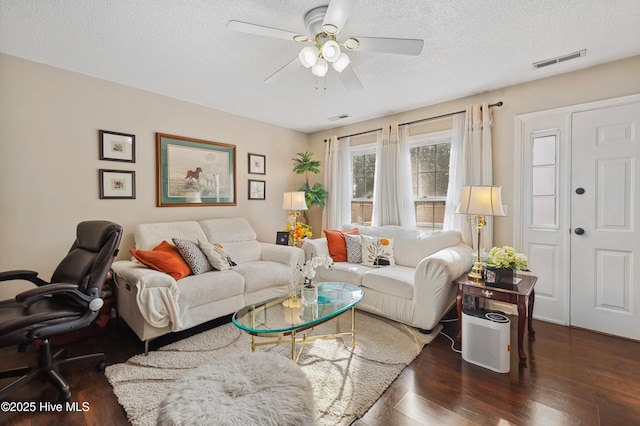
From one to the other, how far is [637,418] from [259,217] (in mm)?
4055

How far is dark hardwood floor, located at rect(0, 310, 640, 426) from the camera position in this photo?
5.18ft

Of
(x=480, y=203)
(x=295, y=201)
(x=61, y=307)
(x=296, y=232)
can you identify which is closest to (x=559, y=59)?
(x=480, y=203)

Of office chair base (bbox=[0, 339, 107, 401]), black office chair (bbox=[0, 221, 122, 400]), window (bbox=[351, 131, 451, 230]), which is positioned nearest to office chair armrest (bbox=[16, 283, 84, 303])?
black office chair (bbox=[0, 221, 122, 400])

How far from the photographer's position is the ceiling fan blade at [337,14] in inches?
56.2

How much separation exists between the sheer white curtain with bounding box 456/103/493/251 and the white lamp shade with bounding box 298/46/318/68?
226cm

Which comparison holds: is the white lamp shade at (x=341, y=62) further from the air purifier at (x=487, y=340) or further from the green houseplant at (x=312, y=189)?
the green houseplant at (x=312, y=189)

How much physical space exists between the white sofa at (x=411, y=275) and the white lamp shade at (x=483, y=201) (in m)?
0.50

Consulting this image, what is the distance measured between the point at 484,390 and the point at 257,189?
3.57 metres

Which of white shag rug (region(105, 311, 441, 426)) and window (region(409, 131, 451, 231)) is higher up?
window (region(409, 131, 451, 231))

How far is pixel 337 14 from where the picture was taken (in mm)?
1504

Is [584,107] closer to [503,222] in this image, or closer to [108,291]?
[503,222]

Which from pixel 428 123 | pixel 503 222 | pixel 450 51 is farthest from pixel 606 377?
pixel 428 123

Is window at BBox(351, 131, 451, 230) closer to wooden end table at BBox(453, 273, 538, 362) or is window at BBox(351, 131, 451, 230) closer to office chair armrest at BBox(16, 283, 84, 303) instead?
wooden end table at BBox(453, 273, 538, 362)

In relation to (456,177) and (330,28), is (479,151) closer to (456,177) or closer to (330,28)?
(456,177)
